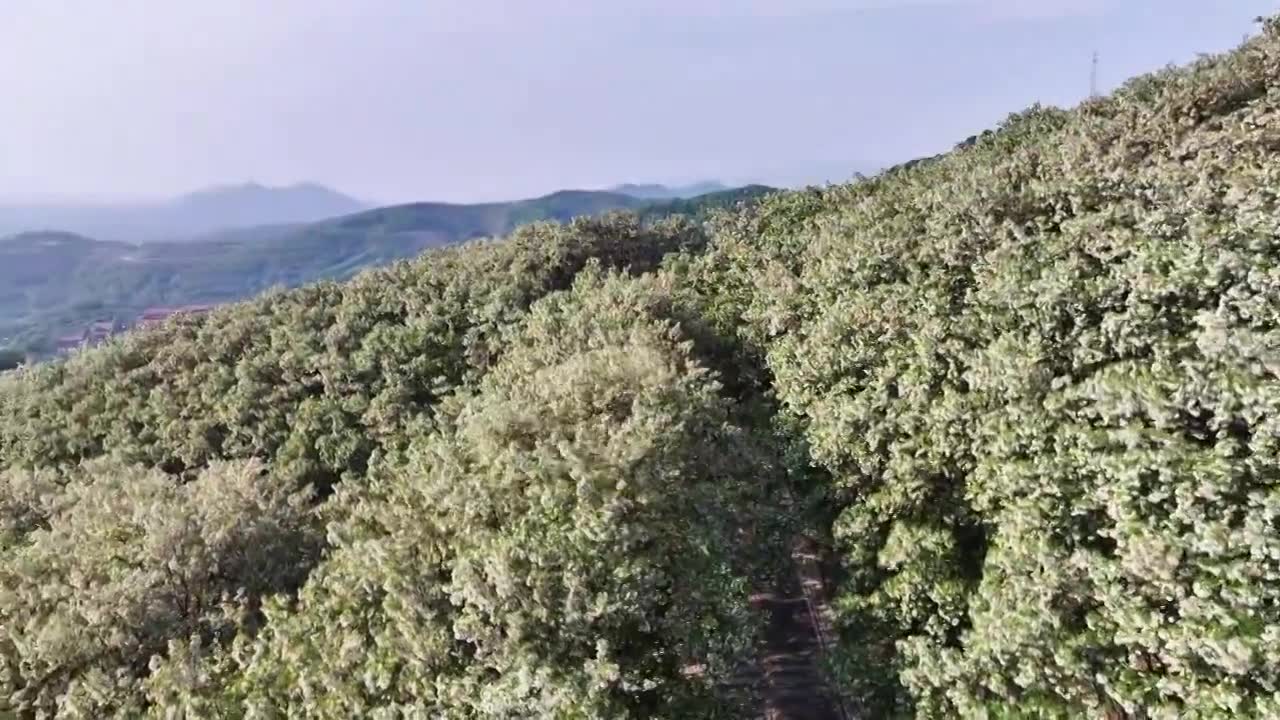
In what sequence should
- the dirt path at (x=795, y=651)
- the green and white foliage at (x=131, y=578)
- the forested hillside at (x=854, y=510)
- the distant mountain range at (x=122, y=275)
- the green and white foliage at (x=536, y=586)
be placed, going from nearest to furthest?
1. the forested hillside at (x=854, y=510)
2. the green and white foliage at (x=536, y=586)
3. the green and white foliage at (x=131, y=578)
4. the dirt path at (x=795, y=651)
5. the distant mountain range at (x=122, y=275)

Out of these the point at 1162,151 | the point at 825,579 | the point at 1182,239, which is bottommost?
the point at 825,579

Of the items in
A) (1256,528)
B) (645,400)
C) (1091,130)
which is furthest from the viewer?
(1091,130)

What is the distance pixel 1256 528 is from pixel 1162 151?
1025 centimetres

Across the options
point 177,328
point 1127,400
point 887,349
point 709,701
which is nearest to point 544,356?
point 887,349

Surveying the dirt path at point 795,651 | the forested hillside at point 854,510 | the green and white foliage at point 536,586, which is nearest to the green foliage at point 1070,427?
the forested hillside at point 854,510

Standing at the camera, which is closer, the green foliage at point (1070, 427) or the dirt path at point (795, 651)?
the green foliage at point (1070, 427)

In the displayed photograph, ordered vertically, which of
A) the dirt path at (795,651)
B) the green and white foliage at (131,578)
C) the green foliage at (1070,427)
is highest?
the green foliage at (1070,427)

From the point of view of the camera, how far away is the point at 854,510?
13.8 metres

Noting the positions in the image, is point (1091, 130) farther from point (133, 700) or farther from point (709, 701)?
point (133, 700)

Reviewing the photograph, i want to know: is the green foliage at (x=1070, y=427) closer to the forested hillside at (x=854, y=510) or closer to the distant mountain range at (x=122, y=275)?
the forested hillside at (x=854, y=510)

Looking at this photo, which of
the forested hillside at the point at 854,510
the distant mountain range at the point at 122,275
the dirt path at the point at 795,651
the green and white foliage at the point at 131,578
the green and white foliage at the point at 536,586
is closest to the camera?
the forested hillside at the point at 854,510

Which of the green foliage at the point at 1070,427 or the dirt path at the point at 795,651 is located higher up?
the green foliage at the point at 1070,427

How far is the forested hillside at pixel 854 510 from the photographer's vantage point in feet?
33.4

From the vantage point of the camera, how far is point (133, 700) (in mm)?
12617
